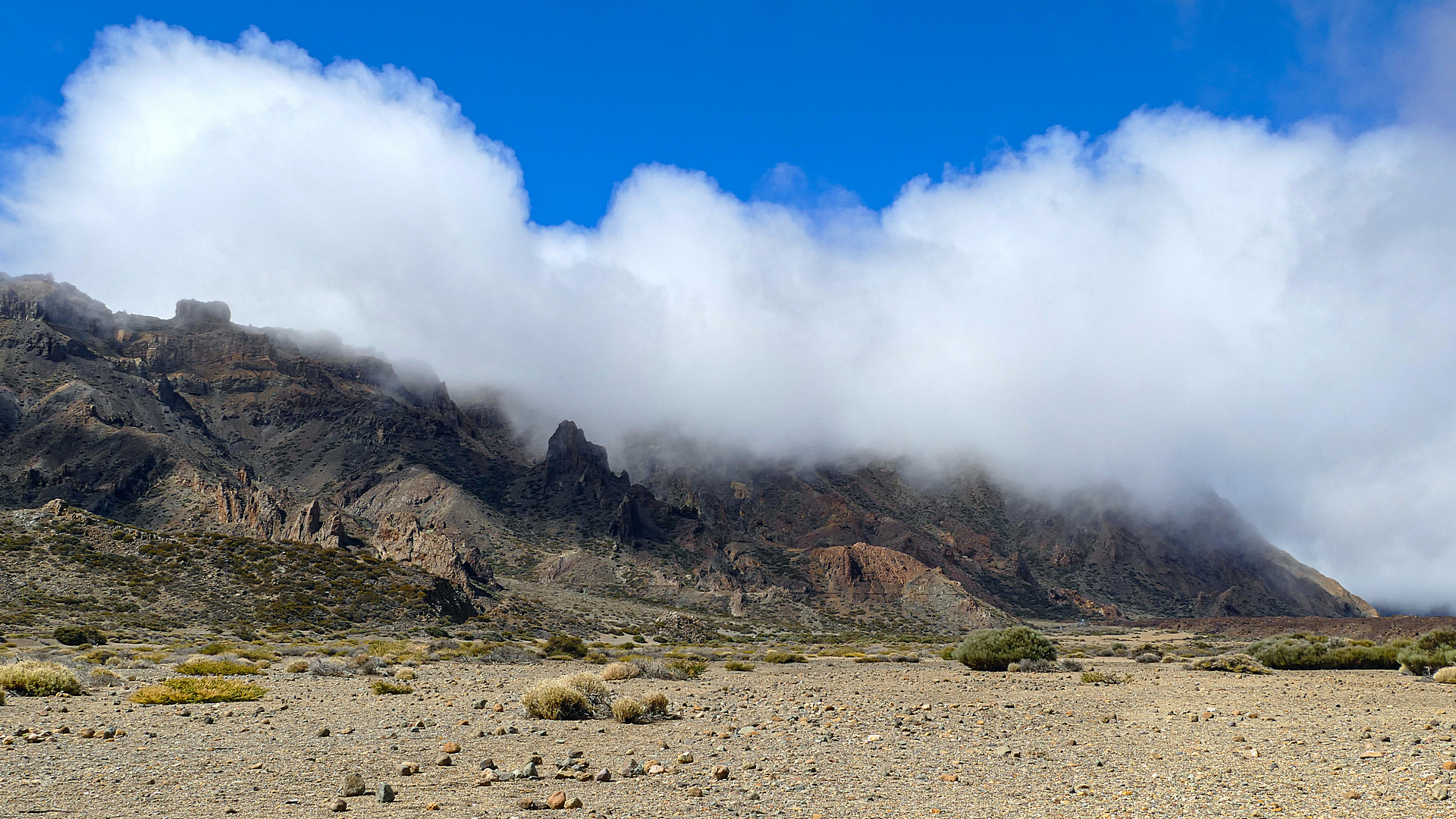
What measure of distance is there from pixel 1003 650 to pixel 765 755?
2333 cm

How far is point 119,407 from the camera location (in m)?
119

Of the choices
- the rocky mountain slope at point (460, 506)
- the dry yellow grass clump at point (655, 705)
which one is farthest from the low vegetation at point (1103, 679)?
the rocky mountain slope at point (460, 506)

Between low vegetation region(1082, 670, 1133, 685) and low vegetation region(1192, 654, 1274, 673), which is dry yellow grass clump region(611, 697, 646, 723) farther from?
low vegetation region(1192, 654, 1274, 673)

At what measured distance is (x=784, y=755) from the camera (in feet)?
39.2

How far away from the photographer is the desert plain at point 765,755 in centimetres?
876

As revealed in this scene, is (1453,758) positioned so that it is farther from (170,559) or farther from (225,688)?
(170,559)

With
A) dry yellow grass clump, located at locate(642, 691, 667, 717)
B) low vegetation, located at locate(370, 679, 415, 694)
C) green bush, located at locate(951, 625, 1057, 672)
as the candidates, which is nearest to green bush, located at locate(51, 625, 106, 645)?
low vegetation, located at locate(370, 679, 415, 694)

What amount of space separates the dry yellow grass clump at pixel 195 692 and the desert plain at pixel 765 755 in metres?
0.61

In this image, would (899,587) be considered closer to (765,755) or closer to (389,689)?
(389,689)

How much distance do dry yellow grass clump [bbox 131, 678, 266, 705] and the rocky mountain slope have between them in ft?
192

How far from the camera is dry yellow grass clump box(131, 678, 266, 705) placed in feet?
57.6

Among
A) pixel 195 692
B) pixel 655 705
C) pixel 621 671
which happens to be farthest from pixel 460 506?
pixel 655 705

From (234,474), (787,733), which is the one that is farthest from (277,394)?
(787,733)

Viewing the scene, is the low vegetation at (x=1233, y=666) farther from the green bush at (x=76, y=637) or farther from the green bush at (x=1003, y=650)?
the green bush at (x=76, y=637)
